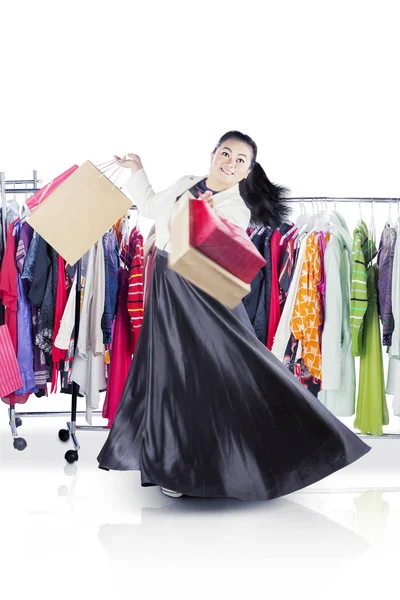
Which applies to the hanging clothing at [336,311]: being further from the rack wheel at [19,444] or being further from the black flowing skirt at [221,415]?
the rack wheel at [19,444]

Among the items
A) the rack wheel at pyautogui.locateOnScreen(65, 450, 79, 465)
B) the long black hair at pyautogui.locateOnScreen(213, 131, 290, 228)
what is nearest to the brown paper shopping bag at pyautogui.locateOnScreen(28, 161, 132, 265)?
the long black hair at pyautogui.locateOnScreen(213, 131, 290, 228)

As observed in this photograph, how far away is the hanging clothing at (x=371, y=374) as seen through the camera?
162 inches

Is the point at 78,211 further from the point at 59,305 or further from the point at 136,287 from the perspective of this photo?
the point at 59,305

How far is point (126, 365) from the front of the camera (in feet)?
13.7

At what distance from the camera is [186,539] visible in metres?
2.92

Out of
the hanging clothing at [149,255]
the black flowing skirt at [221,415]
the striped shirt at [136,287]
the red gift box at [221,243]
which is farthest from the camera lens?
the striped shirt at [136,287]

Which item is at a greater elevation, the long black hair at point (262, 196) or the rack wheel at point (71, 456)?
the long black hair at point (262, 196)

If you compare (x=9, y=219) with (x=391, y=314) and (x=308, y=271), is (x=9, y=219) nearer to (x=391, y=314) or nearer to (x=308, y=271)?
(x=308, y=271)

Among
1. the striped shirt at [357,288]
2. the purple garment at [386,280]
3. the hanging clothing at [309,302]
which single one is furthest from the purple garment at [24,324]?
the purple garment at [386,280]

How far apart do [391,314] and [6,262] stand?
209 centimetres

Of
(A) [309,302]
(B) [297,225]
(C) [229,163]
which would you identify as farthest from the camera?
(B) [297,225]

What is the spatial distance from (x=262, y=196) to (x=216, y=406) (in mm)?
944

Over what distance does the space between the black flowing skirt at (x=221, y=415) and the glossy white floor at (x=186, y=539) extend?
0.17m

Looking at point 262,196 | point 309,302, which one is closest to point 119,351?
point 309,302
